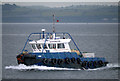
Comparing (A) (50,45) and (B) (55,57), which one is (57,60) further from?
(A) (50,45)

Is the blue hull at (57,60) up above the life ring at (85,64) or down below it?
above

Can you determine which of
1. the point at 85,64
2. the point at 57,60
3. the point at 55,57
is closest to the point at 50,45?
the point at 55,57

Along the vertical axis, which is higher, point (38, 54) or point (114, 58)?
point (38, 54)

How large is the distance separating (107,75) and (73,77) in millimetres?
4734

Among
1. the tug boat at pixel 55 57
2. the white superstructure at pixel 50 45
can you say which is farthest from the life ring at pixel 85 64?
the white superstructure at pixel 50 45

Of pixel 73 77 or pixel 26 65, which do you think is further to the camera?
pixel 26 65

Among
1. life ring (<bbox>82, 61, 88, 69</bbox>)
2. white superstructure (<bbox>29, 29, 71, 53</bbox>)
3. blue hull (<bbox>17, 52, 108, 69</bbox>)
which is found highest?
white superstructure (<bbox>29, 29, 71, 53</bbox>)

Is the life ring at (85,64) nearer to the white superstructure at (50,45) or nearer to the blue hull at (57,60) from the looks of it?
the blue hull at (57,60)

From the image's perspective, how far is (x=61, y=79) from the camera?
154ft

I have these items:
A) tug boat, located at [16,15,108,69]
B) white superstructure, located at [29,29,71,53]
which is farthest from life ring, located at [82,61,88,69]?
white superstructure, located at [29,29,71,53]

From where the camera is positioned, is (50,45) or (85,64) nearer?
(85,64)

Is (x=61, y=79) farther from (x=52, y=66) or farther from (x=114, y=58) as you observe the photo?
(x=114, y=58)

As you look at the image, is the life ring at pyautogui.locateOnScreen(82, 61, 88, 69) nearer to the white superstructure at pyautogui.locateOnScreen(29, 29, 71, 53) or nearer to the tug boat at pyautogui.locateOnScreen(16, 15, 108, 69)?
the tug boat at pyautogui.locateOnScreen(16, 15, 108, 69)

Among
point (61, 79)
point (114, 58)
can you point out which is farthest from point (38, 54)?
point (114, 58)
